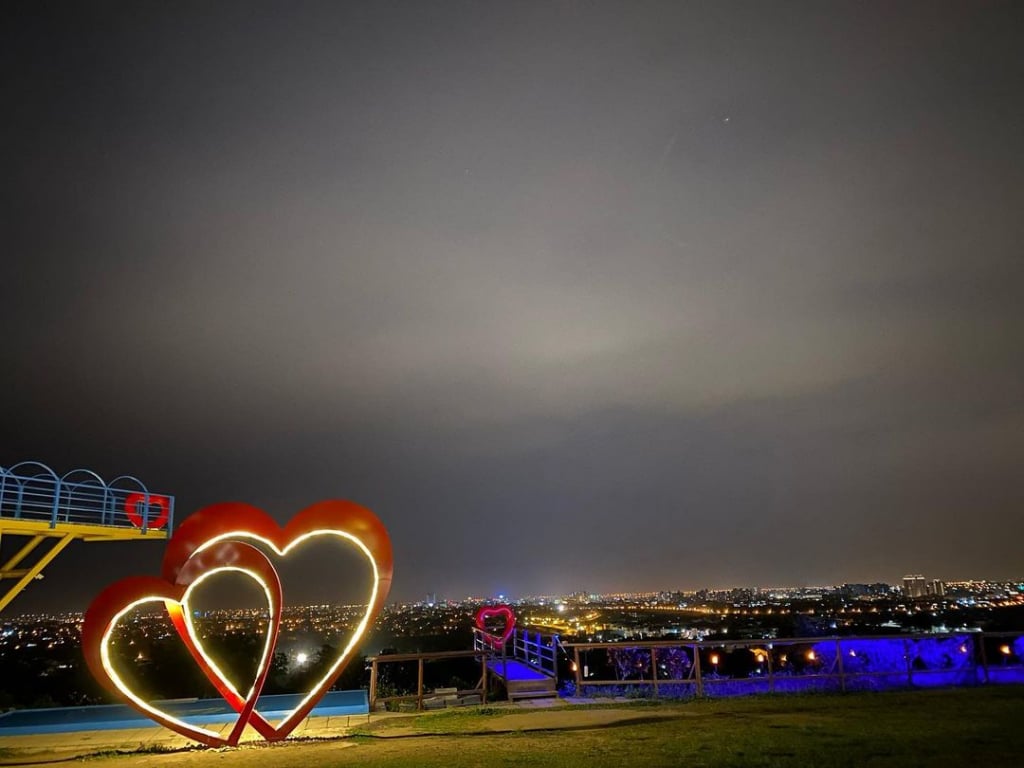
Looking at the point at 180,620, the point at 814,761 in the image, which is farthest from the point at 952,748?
the point at 180,620

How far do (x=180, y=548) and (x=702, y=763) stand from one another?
1022 cm

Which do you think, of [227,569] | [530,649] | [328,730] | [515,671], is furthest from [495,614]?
[227,569]

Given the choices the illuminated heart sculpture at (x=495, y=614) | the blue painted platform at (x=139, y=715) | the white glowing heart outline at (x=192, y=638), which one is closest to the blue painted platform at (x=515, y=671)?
the illuminated heart sculpture at (x=495, y=614)

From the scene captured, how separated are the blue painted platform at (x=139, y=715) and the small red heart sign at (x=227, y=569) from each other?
6.40 feet

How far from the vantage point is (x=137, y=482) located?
17.3m

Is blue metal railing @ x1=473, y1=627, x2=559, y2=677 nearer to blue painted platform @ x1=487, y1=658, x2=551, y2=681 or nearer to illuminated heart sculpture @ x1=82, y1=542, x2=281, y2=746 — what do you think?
blue painted platform @ x1=487, y1=658, x2=551, y2=681

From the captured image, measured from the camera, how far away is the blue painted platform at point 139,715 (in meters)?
16.2

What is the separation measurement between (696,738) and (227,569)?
966 centimetres

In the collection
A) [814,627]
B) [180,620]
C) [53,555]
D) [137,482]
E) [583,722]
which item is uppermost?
[137,482]

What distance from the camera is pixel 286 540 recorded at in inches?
591

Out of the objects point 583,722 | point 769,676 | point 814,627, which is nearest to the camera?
point 583,722

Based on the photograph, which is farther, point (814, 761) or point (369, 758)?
point (369, 758)

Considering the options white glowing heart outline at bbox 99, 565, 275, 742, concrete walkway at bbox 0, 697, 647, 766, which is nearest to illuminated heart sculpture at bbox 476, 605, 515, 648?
concrete walkway at bbox 0, 697, 647, 766

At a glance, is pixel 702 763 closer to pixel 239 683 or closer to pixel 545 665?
pixel 545 665
